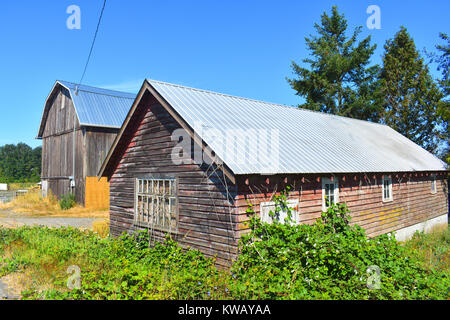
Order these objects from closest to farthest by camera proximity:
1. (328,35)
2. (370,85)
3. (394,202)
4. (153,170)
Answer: (153,170)
(394,202)
(370,85)
(328,35)

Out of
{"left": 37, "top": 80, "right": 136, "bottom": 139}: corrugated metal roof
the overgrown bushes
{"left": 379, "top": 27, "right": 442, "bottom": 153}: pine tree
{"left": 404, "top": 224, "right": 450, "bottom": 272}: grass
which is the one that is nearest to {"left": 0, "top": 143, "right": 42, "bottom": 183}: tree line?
{"left": 37, "top": 80, "right": 136, "bottom": 139}: corrugated metal roof

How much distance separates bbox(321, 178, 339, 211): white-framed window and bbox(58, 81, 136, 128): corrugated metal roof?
1922cm

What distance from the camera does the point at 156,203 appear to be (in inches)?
411

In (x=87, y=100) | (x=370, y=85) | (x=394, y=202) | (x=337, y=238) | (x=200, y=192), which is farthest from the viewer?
(x=370, y=85)

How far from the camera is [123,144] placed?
39.7ft

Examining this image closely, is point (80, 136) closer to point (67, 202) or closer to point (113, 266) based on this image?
point (67, 202)

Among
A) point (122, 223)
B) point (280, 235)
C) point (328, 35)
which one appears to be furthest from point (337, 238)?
point (328, 35)

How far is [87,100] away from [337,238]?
23.8 meters

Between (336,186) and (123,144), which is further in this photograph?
(123,144)

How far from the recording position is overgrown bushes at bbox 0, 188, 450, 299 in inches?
235

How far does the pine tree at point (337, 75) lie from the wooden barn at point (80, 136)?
17506mm

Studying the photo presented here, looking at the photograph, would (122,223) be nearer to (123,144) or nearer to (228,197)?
(123,144)

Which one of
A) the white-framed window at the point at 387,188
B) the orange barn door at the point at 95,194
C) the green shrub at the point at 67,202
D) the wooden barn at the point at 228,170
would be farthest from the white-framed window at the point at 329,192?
the green shrub at the point at 67,202

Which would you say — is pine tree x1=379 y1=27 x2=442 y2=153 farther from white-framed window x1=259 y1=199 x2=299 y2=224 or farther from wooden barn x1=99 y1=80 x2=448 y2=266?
white-framed window x1=259 y1=199 x2=299 y2=224
